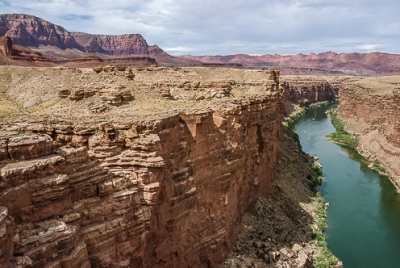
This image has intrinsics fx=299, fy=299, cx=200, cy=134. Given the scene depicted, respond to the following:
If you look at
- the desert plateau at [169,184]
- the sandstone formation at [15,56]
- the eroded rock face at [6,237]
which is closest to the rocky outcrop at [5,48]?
the sandstone formation at [15,56]

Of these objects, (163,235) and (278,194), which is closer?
(163,235)

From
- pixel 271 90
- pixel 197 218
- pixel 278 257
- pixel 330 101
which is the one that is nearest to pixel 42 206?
pixel 197 218

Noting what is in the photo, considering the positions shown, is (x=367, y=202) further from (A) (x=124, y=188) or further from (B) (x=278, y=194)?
(A) (x=124, y=188)

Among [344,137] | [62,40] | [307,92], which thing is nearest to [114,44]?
[62,40]

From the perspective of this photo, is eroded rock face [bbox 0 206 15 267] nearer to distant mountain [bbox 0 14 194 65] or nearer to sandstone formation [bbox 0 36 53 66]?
sandstone formation [bbox 0 36 53 66]

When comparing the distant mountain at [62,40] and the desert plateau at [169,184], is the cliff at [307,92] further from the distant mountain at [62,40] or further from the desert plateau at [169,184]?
the distant mountain at [62,40]

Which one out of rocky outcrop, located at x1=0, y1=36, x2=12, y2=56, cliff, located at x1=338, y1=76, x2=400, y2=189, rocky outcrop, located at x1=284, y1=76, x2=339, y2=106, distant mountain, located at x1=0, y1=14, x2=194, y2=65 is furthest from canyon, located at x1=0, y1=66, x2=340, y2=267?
distant mountain, located at x1=0, y1=14, x2=194, y2=65
